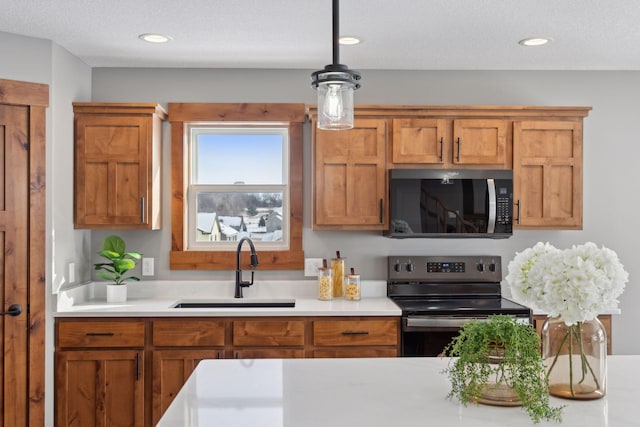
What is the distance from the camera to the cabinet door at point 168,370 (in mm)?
3318

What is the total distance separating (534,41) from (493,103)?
697mm

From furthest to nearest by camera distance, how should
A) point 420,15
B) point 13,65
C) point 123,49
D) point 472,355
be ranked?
point 123,49 < point 13,65 < point 420,15 < point 472,355

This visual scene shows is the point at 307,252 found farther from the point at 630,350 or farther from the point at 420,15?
the point at 630,350

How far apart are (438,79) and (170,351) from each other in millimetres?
2486

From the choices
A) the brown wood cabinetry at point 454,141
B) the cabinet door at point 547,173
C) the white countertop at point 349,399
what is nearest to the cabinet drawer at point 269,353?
the brown wood cabinetry at point 454,141

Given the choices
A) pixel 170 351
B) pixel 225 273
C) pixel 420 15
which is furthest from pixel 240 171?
pixel 420 15

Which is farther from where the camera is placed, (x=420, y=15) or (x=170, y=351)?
(x=170, y=351)

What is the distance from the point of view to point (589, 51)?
354 centimetres

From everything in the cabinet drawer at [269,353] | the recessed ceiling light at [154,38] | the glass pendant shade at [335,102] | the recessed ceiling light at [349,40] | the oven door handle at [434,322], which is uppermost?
the recessed ceiling light at [349,40]

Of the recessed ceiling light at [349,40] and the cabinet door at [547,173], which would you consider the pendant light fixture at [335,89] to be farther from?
the cabinet door at [547,173]

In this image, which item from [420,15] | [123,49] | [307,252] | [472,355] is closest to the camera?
[472,355]

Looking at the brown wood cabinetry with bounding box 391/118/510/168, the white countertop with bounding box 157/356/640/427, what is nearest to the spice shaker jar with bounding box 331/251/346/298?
the brown wood cabinetry with bounding box 391/118/510/168

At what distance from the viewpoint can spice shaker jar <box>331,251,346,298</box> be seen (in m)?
3.84

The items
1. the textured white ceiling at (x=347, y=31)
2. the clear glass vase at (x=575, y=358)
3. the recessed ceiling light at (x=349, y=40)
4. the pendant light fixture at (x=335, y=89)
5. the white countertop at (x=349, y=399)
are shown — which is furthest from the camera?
the recessed ceiling light at (x=349, y=40)
